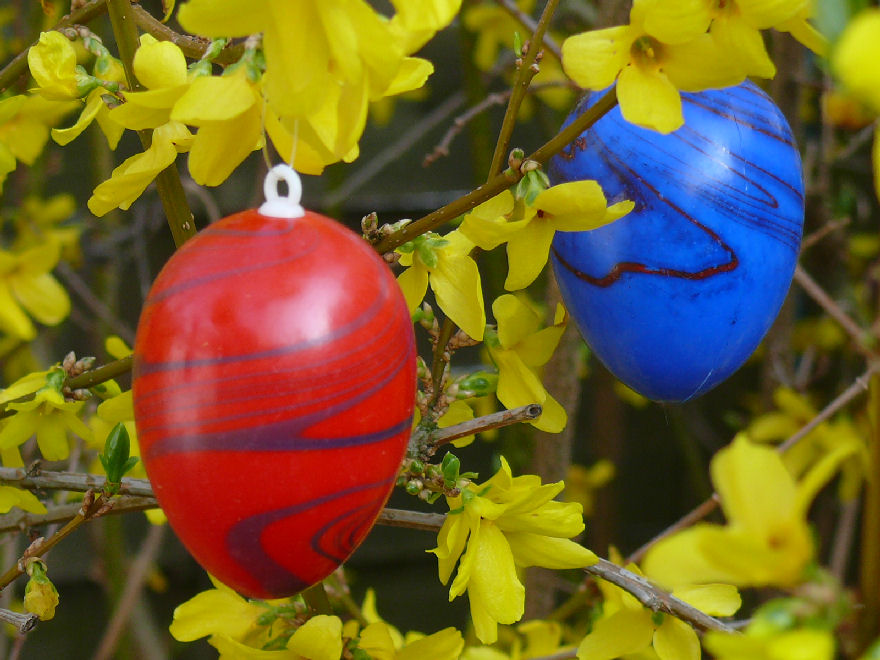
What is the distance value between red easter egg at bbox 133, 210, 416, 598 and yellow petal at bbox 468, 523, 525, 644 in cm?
15

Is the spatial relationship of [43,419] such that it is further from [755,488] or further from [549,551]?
[755,488]

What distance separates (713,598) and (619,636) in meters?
0.09

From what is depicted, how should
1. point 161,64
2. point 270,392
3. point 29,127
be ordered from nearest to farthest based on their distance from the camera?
point 270,392 < point 161,64 < point 29,127

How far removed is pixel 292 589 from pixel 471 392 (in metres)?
0.25

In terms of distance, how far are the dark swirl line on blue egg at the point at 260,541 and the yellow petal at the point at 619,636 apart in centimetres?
28

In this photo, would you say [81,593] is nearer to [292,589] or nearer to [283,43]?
[292,589]

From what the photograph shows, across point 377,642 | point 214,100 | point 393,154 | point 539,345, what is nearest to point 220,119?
point 214,100

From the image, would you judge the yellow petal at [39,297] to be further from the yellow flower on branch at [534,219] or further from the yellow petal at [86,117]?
A: the yellow flower on branch at [534,219]

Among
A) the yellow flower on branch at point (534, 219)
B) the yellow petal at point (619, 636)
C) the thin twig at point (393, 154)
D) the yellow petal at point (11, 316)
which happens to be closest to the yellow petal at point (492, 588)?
the yellow petal at point (619, 636)

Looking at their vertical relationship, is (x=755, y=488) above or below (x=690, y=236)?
above

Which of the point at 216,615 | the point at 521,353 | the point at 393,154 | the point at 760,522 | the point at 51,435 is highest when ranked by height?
the point at 760,522

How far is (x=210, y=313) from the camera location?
1.84ft

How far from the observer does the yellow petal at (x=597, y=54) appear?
625 mm

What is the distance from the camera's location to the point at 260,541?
58cm
